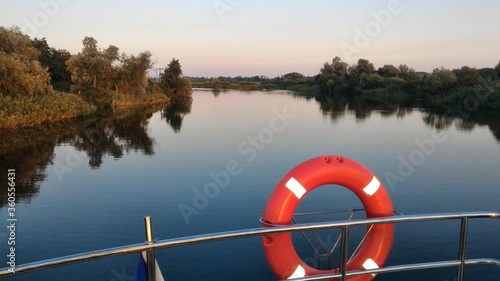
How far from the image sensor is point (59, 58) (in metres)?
31.0

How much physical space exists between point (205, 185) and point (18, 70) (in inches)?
366

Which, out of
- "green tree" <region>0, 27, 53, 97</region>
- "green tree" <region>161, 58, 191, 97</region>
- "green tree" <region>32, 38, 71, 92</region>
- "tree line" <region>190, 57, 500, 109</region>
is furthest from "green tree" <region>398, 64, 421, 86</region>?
"green tree" <region>0, 27, 53, 97</region>

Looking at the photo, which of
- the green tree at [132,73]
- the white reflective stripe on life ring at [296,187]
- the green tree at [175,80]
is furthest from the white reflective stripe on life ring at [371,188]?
the green tree at [175,80]

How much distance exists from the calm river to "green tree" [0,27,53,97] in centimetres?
155

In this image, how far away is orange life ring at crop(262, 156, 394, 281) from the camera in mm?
2150

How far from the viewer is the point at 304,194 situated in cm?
219

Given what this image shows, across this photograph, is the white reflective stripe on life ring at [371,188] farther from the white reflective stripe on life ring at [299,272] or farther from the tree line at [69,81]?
the tree line at [69,81]

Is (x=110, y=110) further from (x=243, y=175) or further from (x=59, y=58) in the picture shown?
(x=243, y=175)

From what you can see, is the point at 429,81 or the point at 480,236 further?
the point at 429,81

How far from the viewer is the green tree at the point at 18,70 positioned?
527 inches

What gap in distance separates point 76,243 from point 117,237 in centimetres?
46

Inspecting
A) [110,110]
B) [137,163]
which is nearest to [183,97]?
[110,110]

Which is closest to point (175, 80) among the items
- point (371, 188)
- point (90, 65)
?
point (90, 65)

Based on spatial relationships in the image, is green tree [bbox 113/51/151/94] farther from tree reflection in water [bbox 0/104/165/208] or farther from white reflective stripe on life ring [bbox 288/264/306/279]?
white reflective stripe on life ring [bbox 288/264/306/279]
